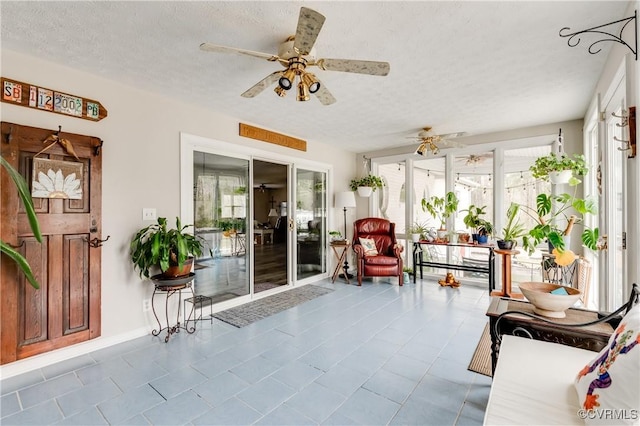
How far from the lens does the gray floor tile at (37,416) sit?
174cm

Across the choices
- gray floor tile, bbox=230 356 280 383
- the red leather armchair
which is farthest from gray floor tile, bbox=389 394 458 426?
the red leather armchair

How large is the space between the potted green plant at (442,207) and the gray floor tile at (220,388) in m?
4.03

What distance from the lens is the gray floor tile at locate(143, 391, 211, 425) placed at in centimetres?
174

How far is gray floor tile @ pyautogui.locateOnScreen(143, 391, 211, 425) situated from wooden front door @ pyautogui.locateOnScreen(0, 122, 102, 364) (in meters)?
1.30

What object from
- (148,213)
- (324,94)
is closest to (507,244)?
(324,94)

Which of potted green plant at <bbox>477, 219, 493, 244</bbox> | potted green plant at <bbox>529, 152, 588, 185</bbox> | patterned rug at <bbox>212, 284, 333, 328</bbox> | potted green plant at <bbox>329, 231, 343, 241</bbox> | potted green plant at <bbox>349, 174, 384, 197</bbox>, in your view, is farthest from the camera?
potted green plant at <bbox>349, 174, 384, 197</bbox>

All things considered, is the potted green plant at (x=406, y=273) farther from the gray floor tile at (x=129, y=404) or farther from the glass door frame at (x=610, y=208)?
the gray floor tile at (x=129, y=404)

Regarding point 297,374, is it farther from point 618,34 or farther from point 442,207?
point 442,207

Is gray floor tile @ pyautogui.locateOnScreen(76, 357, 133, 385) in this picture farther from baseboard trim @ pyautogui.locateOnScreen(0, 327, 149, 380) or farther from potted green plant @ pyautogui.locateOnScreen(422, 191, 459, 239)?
potted green plant @ pyautogui.locateOnScreen(422, 191, 459, 239)

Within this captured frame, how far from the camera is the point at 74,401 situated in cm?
193

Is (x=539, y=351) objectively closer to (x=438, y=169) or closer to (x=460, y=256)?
(x=460, y=256)

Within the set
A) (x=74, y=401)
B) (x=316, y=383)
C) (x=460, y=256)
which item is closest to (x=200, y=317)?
(x=74, y=401)

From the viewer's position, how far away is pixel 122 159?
283 centimetres

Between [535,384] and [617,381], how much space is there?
14.5 inches
